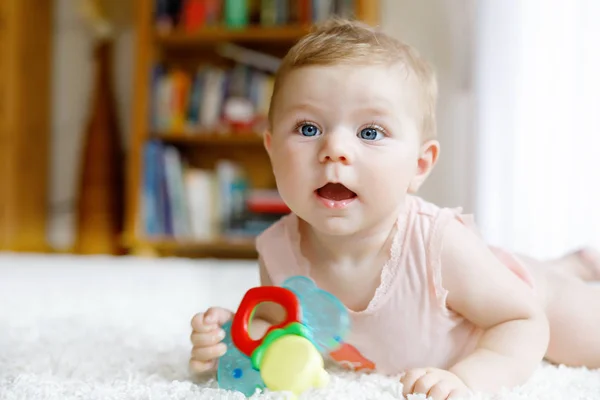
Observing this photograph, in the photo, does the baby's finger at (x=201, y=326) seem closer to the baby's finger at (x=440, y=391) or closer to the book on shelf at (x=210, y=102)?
the baby's finger at (x=440, y=391)

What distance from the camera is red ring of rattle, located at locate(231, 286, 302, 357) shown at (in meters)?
0.66

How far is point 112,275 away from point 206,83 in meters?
1.21

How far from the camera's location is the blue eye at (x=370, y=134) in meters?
0.69

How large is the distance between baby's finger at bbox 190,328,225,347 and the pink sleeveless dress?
0.41ft

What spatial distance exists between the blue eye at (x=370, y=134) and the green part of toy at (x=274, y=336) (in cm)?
20

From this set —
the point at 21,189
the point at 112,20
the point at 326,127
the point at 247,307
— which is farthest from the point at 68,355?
the point at 112,20

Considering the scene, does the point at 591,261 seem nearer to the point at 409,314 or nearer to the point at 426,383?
the point at 409,314

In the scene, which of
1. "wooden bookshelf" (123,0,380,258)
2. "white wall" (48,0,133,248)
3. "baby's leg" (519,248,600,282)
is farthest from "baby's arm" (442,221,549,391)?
"white wall" (48,0,133,248)

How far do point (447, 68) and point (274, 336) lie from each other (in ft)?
7.39

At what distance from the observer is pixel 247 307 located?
67 centimetres

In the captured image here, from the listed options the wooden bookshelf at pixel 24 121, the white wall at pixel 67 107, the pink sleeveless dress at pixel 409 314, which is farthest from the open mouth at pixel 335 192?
the white wall at pixel 67 107

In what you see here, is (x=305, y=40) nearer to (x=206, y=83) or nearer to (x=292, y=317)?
(x=292, y=317)

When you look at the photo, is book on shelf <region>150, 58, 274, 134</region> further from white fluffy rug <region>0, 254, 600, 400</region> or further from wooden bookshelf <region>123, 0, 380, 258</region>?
white fluffy rug <region>0, 254, 600, 400</region>

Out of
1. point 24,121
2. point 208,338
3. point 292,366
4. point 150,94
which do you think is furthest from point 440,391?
point 24,121
